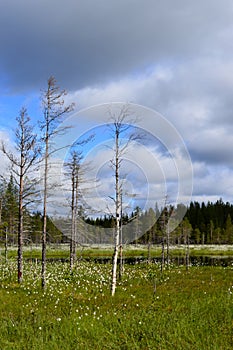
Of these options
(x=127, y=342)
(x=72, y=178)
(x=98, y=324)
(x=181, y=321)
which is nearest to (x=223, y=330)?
(x=181, y=321)

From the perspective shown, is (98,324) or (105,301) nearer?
(98,324)

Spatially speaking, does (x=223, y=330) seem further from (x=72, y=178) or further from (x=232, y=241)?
(x=232, y=241)

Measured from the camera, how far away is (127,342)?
7.99m

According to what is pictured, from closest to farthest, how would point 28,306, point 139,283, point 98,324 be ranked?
point 98,324, point 28,306, point 139,283

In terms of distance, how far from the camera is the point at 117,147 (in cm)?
1614

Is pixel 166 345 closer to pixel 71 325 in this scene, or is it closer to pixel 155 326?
pixel 155 326

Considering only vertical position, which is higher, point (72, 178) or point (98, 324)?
point (72, 178)

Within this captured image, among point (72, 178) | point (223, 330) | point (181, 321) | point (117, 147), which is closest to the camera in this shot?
point (223, 330)

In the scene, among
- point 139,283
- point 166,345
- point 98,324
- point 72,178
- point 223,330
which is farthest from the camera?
point 72,178

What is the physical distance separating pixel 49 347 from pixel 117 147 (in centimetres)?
945

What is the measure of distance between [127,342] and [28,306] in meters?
6.99

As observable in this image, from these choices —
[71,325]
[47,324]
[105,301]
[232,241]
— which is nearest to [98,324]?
[71,325]

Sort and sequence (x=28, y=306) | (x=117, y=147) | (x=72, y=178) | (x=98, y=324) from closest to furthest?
Answer: (x=98, y=324)
(x=28, y=306)
(x=117, y=147)
(x=72, y=178)

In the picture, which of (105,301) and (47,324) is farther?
(105,301)
